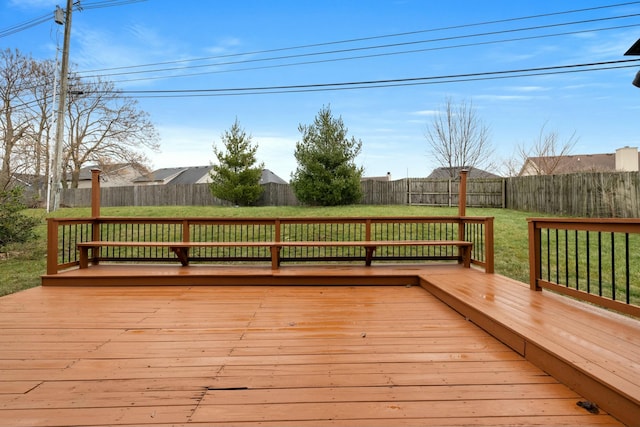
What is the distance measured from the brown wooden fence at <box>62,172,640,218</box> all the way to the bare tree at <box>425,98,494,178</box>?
3.31 m

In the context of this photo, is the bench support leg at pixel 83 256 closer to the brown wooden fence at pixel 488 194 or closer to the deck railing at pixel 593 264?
the deck railing at pixel 593 264

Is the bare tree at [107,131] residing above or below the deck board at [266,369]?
above

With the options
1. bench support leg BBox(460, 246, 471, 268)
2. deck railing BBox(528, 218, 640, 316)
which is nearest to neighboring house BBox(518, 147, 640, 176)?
deck railing BBox(528, 218, 640, 316)

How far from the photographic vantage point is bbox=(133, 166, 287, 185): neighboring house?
25578mm

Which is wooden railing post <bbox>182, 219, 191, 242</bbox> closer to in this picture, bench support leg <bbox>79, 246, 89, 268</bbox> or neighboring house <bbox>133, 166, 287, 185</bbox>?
bench support leg <bbox>79, 246, 89, 268</bbox>

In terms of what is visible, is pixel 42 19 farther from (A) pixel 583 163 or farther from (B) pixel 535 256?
(A) pixel 583 163

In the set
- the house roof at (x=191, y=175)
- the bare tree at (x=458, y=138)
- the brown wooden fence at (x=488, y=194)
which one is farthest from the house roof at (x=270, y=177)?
the bare tree at (x=458, y=138)

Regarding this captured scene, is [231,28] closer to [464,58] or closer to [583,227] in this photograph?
[464,58]

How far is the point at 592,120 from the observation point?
1437 cm

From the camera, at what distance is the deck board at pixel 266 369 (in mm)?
1462

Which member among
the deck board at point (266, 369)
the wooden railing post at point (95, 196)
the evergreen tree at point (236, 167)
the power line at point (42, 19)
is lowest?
the deck board at point (266, 369)

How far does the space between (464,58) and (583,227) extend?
8475 millimetres

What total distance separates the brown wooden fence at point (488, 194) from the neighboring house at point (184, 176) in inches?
382

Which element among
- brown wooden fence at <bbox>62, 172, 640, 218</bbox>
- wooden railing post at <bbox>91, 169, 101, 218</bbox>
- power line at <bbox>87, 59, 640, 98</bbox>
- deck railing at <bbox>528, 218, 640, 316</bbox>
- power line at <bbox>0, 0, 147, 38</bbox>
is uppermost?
power line at <bbox>0, 0, 147, 38</bbox>
